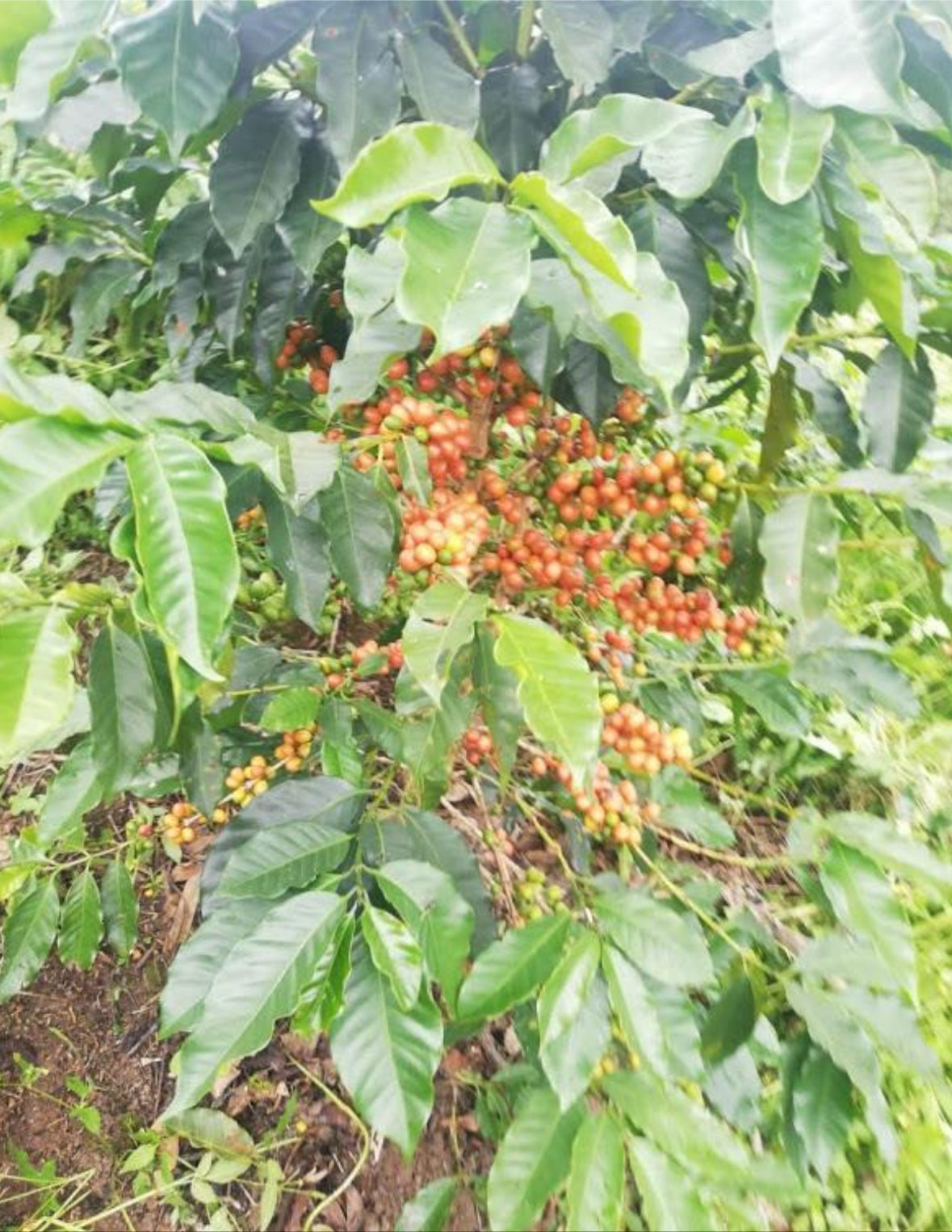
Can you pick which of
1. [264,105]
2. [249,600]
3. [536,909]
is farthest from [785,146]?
[249,600]

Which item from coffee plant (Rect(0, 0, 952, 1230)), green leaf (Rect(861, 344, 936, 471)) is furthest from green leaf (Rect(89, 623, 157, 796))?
green leaf (Rect(861, 344, 936, 471))

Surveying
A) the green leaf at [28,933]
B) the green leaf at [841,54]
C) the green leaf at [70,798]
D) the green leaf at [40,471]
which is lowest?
the green leaf at [28,933]

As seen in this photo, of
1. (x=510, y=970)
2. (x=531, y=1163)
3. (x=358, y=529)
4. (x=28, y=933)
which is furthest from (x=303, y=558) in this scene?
(x=28, y=933)

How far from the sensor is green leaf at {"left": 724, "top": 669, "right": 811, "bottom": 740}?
106 cm

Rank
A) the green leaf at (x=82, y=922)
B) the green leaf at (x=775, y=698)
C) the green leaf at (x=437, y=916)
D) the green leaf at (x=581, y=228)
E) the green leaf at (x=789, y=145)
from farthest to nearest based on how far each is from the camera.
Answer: the green leaf at (x=82, y=922)
the green leaf at (x=775, y=698)
the green leaf at (x=437, y=916)
the green leaf at (x=789, y=145)
the green leaf at (x=581, y=228)

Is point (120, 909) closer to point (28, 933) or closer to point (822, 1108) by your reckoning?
point (28, 933)

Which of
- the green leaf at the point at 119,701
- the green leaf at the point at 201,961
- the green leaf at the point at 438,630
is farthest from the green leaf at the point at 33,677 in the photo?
the green leaf at the point at 201,961

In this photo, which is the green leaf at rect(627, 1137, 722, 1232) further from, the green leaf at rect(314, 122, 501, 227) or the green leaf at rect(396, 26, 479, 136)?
the green leaf at rect(396, 26, 479, 136)

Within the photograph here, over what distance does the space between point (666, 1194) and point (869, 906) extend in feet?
0.97

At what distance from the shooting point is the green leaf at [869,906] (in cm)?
81

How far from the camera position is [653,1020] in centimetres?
75

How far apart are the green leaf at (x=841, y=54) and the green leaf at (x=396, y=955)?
661mm

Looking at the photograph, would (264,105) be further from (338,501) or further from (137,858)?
(137,858)

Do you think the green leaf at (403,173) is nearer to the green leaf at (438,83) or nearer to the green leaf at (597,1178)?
the green leaf at (438,83)
